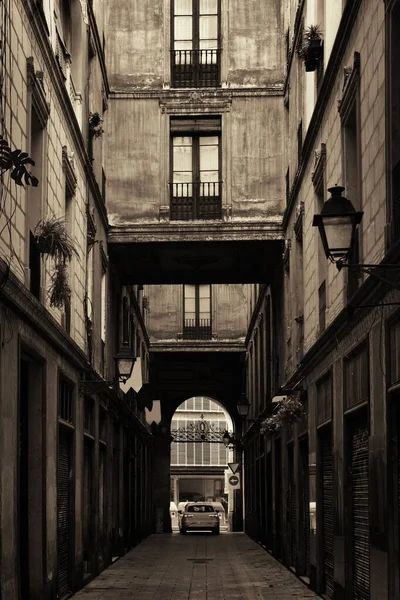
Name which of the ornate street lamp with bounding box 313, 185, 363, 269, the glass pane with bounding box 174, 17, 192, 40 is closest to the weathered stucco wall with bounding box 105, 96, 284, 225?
the glass pane with bounding box 174, 17, 192, 40

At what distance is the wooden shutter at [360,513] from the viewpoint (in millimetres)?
12852

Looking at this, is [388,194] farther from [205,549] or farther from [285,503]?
[205,549]

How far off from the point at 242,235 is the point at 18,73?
13.1 metres

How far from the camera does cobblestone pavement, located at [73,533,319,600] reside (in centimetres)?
Answer: 1802

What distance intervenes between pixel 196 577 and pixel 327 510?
611 centimetres

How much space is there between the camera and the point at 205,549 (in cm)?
3388

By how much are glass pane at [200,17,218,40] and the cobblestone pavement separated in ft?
39.4

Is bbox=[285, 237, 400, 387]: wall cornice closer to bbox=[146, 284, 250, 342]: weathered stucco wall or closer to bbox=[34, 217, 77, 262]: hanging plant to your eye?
bbox=[34, 217, 77, 262]: hanging plant

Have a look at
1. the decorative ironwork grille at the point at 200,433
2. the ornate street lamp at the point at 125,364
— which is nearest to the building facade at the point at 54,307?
the ornate street lamp at the point at 125,364

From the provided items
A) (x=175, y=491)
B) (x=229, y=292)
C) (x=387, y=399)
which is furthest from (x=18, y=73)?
(x=175, y=491)

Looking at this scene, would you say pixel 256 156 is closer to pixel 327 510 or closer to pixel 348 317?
pixel 327 510

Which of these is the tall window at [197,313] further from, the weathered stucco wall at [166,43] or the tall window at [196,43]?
the weathered stucco wall at [166,43]

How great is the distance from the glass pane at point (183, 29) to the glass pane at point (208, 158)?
263cm

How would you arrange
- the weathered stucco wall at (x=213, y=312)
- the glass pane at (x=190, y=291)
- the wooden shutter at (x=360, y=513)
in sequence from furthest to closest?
the glass pane at (x=190, y=291), the weathered stucco wall at (x=213, y=312), the wooden shutter at (x=360, y=513)
